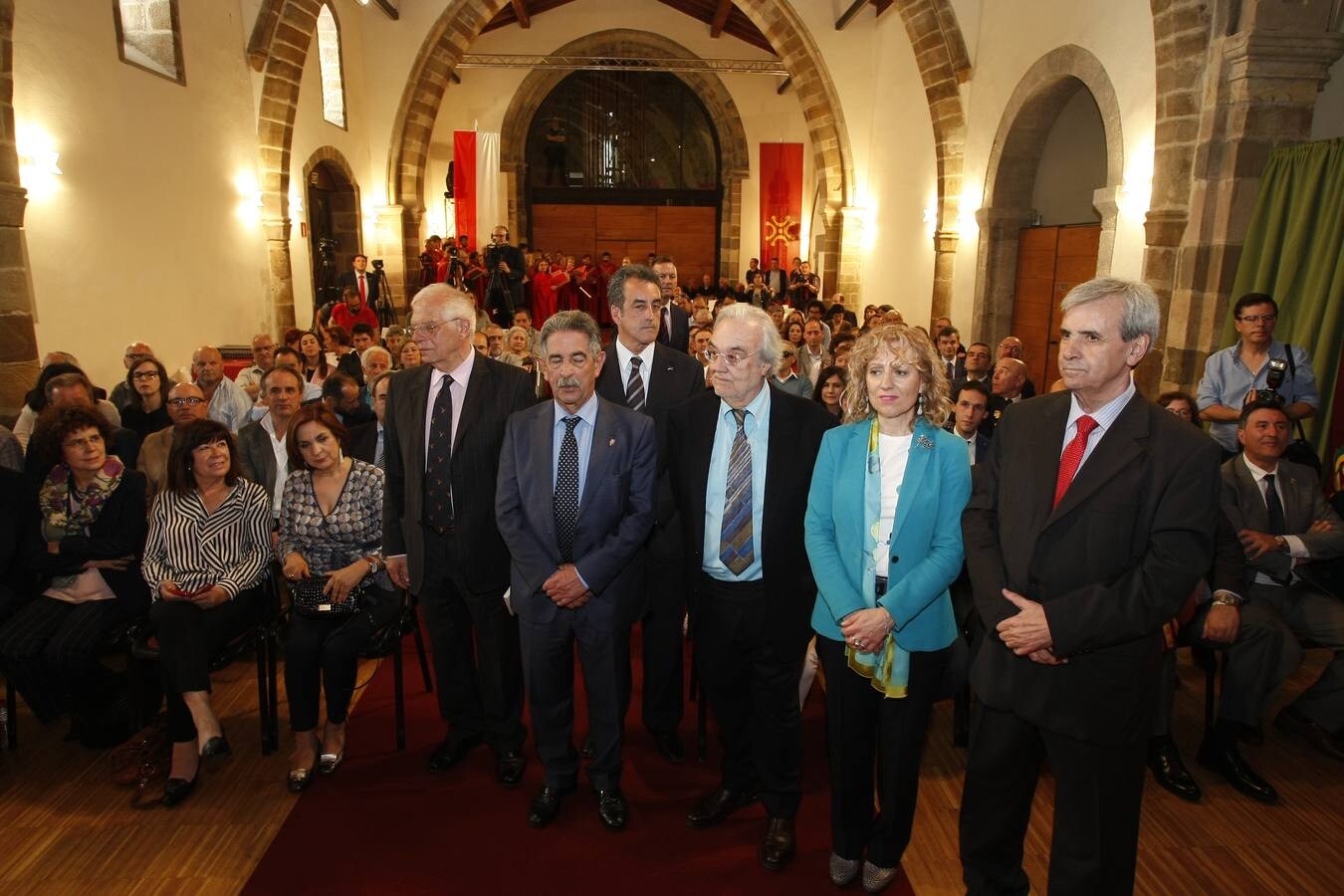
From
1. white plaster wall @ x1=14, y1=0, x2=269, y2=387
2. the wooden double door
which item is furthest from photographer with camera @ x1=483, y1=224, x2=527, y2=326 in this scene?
the wooden double door

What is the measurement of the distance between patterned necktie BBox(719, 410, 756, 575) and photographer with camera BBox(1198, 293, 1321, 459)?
10.4 feet

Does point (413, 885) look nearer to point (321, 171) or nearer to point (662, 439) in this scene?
point (662, 439)

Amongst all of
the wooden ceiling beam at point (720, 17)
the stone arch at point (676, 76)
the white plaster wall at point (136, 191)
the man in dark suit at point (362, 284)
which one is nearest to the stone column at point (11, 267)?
the white plaster wall at point (136, 191)

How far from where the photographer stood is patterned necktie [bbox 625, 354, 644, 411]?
11.5ft

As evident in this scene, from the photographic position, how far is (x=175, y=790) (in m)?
2.90

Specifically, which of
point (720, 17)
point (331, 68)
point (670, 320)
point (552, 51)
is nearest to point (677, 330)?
point (670, 320)

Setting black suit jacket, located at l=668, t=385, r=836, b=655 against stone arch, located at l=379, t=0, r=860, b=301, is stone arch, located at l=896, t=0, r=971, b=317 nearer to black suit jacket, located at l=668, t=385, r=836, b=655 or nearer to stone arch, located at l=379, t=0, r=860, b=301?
stone arch, located at l=379, t=0, r=860, b=301

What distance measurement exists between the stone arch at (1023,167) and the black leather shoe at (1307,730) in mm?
4796

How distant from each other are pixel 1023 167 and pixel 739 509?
319 inches

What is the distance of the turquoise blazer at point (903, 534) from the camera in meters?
2.20

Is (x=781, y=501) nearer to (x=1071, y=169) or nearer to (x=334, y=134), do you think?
(x=1071, y=169)

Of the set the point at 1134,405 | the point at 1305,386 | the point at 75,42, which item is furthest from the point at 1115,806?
the point at 75,42

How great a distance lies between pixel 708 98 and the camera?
17906mm

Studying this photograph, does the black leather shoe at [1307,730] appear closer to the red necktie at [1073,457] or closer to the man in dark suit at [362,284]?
the red necktie at [1073,457]
